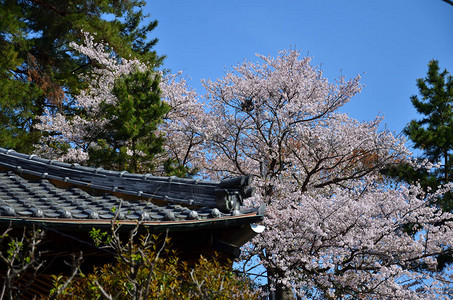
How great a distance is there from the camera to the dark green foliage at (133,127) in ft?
36.4

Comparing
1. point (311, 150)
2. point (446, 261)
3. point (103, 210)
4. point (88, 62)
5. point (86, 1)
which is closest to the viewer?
point (103, 210)

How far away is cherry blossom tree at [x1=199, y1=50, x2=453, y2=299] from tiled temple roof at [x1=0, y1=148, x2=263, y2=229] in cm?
436

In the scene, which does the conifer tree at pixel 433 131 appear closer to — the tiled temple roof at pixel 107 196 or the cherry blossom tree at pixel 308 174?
the cherry blossom tree at pixel 308 174

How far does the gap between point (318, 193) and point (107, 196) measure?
746 cm

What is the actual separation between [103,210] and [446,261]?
38.0 ft

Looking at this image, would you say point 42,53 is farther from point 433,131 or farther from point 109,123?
point 433,131

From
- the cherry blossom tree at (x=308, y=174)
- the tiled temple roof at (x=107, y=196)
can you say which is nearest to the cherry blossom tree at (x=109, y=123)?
the cherry blossom tree at (x=308, y=174)

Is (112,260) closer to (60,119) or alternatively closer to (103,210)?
(103,210)

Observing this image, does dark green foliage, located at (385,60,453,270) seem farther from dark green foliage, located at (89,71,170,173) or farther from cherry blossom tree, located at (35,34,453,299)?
dark green foliage, located at (89,71,170,173)

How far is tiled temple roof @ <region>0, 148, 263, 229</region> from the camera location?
466 cm

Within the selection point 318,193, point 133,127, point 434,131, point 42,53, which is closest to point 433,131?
point 434,131

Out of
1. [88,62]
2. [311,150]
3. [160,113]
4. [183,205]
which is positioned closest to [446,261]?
[311,150]

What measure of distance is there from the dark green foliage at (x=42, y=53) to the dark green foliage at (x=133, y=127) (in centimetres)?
497

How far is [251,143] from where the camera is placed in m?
13.2
